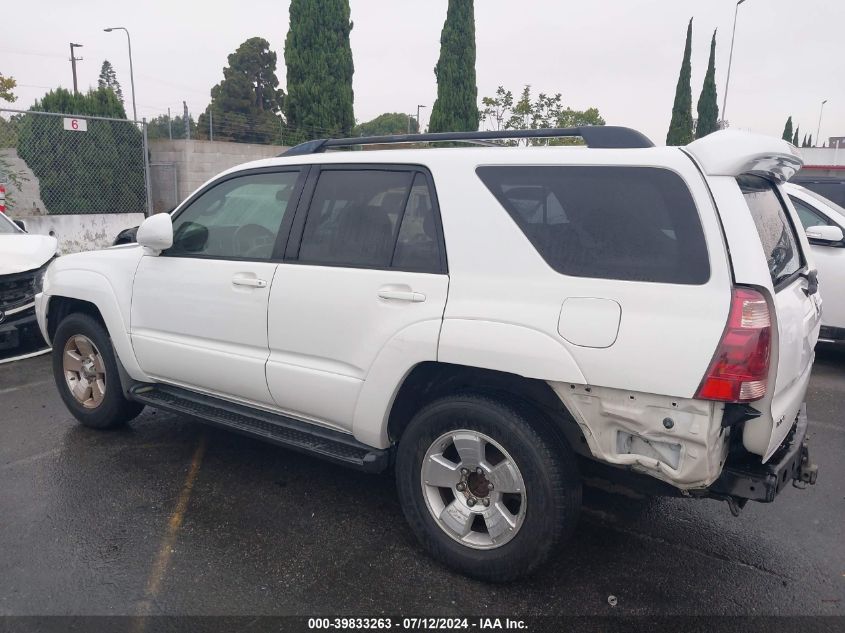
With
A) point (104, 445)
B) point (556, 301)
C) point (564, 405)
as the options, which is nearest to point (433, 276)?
point (556, 301)

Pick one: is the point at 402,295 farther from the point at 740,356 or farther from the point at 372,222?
the point at 740,356

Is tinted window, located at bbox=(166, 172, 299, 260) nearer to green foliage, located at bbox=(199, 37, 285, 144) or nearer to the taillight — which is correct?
the taillight

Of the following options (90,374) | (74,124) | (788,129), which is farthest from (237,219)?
(788,129)

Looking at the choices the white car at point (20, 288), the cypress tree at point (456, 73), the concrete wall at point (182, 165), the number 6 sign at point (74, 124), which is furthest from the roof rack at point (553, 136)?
the cypress tree at point (456, 73)

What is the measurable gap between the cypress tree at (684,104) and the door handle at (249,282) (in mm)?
38535

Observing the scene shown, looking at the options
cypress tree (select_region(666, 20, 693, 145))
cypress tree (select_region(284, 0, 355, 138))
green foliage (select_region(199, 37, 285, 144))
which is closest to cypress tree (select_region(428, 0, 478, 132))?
cypress tree (select_region(284, 0, 355, 138))

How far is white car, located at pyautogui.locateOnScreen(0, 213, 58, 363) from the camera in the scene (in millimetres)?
6484

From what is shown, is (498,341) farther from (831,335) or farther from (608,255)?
(831,335)

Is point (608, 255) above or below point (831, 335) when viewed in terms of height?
above

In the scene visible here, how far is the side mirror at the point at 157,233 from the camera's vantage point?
3.96m

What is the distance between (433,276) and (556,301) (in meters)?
0.59

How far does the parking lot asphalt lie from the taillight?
105 cm

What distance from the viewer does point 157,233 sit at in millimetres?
3955

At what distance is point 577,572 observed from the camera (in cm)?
311
